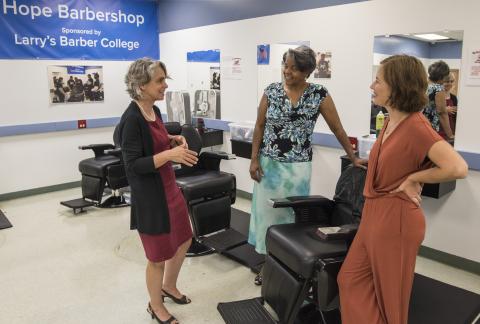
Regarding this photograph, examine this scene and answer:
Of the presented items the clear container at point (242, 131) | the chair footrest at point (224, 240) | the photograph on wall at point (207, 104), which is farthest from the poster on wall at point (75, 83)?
the chair footrest at point (224, 240)

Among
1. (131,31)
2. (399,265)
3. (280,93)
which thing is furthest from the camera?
(131,31)

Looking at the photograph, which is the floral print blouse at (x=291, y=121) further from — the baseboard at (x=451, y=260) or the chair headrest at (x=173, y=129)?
the baseboard at (x=451, y=260)

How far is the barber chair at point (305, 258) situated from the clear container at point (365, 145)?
94cm

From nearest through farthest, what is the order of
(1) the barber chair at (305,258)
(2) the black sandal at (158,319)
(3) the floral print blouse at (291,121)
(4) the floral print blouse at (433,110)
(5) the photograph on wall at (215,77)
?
(1) the barber chair at (305,258), (2) the black sandal at (158,319), (3) the floral print blouse at (291,121), (4) the floral print blouse at (433,110), (5) the photograph on wall at (215,77)

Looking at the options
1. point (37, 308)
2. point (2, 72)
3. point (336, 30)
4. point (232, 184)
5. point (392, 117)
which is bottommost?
point (37, 308)

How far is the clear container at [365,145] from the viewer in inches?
135

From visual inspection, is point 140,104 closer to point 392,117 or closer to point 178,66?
point 392,117

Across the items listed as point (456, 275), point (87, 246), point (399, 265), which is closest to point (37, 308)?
point (87, 246)

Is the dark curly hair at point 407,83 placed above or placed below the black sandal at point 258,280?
above

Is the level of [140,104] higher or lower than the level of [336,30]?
lower

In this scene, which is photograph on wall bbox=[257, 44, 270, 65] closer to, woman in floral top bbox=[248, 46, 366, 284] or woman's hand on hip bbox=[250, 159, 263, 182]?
woman in floral top bbox=[248, 46, 366, 284]

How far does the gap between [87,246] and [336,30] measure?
9.55 ft

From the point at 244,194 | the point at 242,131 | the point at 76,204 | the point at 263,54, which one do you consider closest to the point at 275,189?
the point at 242,131

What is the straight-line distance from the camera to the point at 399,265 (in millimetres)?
1646
